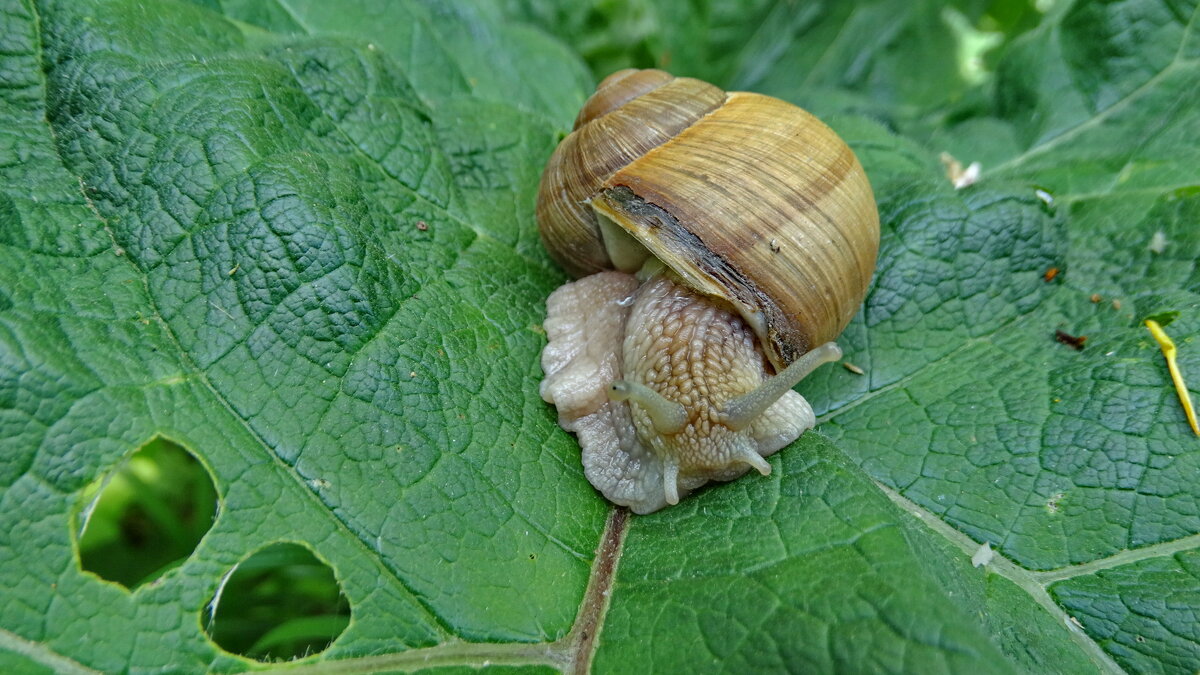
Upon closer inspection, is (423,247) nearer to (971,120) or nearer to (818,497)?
(818,497)

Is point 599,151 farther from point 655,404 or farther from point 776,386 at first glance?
point 776,386

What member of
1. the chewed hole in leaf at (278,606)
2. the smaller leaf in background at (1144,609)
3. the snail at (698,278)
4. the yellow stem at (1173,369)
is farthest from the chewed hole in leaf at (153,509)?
the yellow stem at (1173,369)

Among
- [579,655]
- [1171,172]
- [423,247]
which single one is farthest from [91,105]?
[1171,172]

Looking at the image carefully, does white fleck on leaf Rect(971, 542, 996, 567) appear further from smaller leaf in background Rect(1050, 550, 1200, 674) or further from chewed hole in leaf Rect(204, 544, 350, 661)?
chewed hole in leaf Rect(204, 544, 350, 661)

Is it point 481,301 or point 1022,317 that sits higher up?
point 481,301

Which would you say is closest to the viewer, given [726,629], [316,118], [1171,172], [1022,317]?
[726,629]

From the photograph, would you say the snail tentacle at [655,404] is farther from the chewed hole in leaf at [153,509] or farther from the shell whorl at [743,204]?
the chewed hole in leaf at [153,509]

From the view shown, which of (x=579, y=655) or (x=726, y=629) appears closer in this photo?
(x=726, y=629)

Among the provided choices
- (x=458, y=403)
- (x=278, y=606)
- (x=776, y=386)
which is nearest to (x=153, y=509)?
(x=278, y=606)

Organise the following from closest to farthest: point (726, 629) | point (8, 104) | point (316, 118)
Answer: point (726, 629) < point (8, 104) < point (316, 118)
